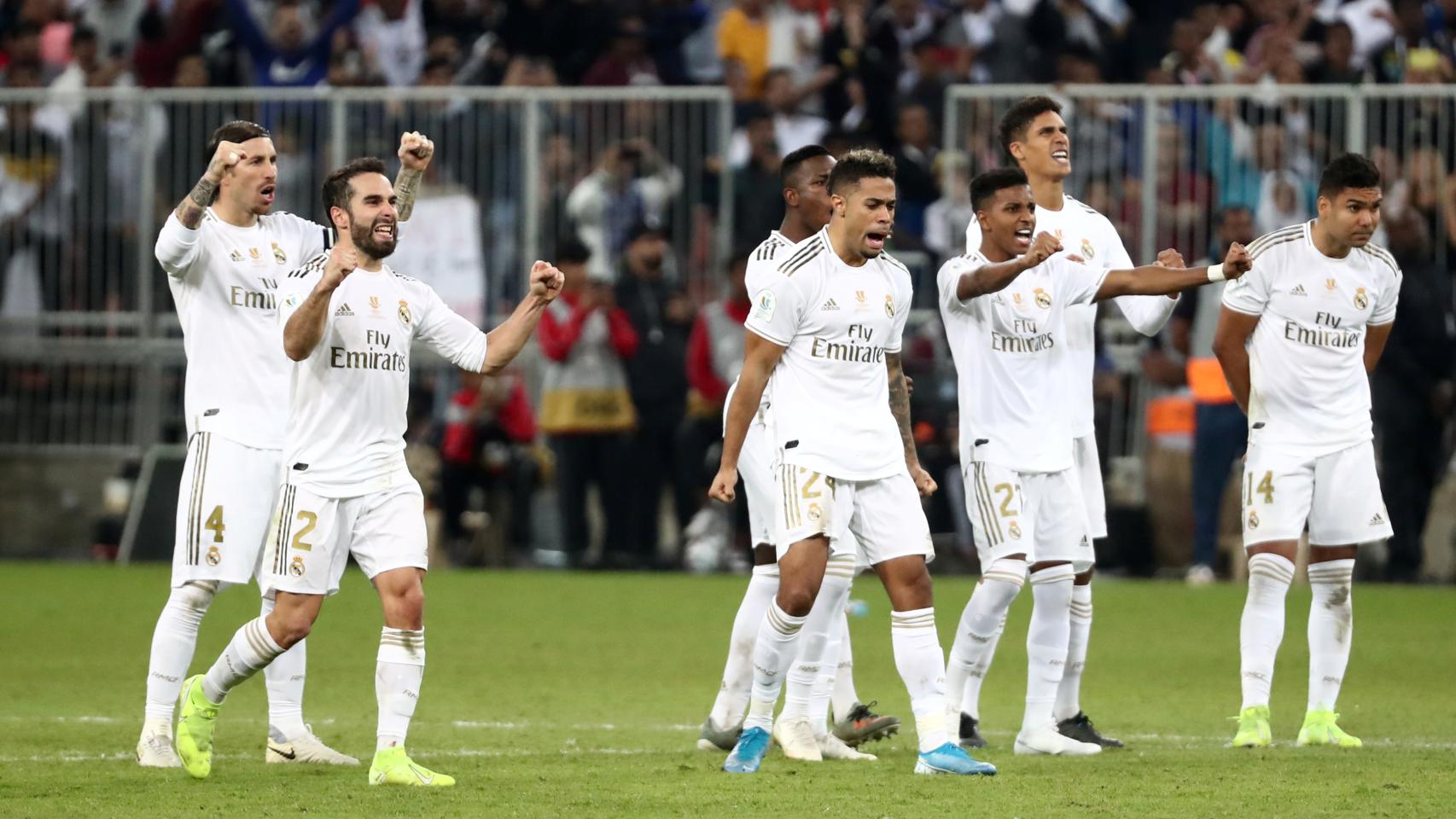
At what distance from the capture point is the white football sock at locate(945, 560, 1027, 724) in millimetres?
10242

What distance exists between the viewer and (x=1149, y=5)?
22469 millimetres

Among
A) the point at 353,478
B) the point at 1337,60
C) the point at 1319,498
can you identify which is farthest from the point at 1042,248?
the point at 1337,60

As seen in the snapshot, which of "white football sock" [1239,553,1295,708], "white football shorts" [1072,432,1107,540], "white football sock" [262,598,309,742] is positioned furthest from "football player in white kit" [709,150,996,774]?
"white football sock" [262,598,309,742]

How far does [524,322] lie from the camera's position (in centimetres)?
945

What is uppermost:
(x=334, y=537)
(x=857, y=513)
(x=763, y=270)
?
(x=763, y=270)

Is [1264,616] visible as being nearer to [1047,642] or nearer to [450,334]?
[1047,642]

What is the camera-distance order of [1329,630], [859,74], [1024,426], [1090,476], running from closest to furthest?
1. [1024,426]
2. [1329,630]
3. [1090,476]
4. [859,74]

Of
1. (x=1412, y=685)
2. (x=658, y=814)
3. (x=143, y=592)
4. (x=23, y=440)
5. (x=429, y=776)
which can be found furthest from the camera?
(x=23, y=440)

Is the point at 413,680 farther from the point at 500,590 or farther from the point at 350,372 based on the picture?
the point at 500,590

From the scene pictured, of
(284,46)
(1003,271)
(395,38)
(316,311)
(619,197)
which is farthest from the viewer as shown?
(395,38)

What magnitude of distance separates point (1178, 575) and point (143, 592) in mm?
8392

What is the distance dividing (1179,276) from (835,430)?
1641 mm

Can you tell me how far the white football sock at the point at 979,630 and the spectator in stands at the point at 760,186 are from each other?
31.0 ft

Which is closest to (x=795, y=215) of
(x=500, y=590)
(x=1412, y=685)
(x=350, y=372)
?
(x=350, y=372)
